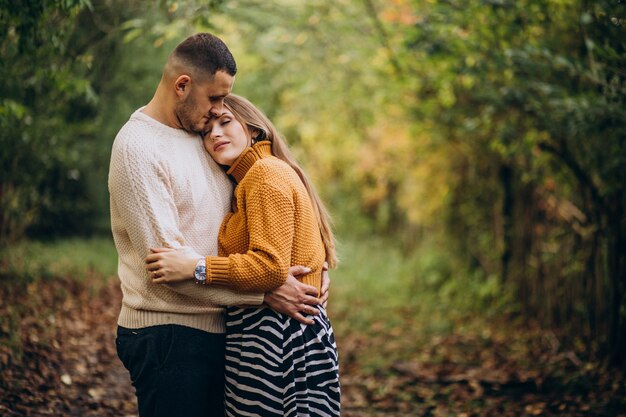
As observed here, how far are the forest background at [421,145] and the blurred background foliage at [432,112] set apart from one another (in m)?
0.03

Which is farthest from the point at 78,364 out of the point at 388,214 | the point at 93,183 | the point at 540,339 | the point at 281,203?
the point at 388,214

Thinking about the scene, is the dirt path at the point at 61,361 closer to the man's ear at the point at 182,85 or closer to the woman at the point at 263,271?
the woman at the point at 263,271

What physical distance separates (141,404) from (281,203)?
947 millimetres

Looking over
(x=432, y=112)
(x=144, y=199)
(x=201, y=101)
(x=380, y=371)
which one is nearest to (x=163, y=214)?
(x=144, y=199)

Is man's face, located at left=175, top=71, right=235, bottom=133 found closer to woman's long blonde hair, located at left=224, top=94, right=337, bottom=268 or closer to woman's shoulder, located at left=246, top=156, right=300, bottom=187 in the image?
woman's long blonde hair, located at left=224, top=94, right=337, bottom=268

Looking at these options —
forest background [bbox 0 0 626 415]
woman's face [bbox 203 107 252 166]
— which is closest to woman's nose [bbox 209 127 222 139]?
woman's face [bbox 203 107 252 166]

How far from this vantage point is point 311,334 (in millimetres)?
2705

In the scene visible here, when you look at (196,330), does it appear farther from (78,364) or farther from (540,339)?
(540,339)

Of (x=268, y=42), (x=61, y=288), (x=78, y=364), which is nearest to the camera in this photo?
(x=78, y=364)

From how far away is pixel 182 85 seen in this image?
2.58 m

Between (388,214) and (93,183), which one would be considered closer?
(93,183)

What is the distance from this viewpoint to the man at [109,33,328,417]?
2443mm

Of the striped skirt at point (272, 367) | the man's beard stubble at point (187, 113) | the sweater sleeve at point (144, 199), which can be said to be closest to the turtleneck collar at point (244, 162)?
the man's beard stubble at point (187, 113)

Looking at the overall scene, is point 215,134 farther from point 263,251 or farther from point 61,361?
point 61,361
